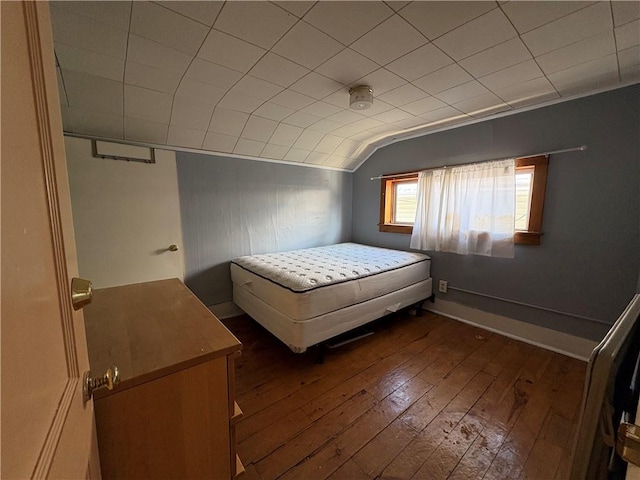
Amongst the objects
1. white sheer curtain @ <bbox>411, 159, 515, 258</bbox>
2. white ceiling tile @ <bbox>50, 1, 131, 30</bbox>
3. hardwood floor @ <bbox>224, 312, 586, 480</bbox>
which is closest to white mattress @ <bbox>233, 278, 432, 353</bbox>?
hardwood floor @ <bbox>224, 312, 586, 480</bbox>

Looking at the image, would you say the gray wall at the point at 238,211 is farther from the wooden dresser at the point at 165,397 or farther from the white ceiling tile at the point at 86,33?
the wooden dresser at the point at 165,397

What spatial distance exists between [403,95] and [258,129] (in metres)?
1.35

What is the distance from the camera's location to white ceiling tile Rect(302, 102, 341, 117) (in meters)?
2.14

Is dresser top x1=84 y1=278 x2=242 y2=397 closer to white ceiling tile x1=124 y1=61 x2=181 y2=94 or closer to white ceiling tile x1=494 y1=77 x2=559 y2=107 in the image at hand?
white ceiling tile x1=124 y1=61 x2=181 y2=94

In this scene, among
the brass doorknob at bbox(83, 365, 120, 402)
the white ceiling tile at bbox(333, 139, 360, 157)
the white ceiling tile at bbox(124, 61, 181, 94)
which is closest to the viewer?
the brass doorknob at bbox(83, 365, 120, 402)

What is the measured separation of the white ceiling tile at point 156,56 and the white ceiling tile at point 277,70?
0.41 metres

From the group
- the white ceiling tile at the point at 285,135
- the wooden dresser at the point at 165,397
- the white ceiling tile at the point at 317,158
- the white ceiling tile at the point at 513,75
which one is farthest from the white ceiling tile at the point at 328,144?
the wooden dresser at the point at 165,397

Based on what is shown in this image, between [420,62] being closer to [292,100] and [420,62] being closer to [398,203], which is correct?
[292,100]

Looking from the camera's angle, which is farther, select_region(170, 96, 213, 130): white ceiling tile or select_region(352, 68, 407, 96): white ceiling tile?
select_region(170, 96, 213, 130): white ceiling tile

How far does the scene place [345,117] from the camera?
2414mm

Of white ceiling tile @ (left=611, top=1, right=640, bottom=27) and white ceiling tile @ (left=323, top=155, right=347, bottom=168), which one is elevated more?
white ceiling tile @ (left=611, top=1, right=640, bottom=27)

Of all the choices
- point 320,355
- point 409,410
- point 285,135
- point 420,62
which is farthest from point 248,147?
point 409,410

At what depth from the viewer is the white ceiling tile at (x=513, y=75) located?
1.59 metres

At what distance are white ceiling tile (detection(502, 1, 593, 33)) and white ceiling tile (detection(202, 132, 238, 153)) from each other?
7.21 feet
